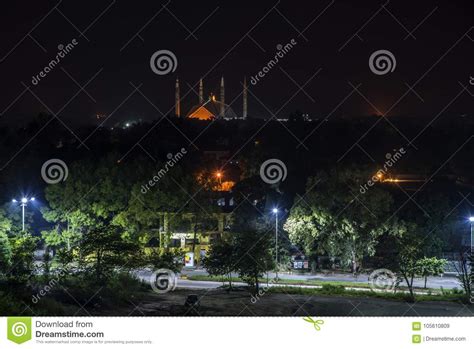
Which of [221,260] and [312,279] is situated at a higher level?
[221,260]

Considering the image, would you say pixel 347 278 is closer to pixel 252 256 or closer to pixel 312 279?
pixel 312 279

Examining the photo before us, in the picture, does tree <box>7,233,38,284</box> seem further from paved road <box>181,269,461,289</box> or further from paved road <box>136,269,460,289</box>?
paved road <box>181,269,461,289</box>

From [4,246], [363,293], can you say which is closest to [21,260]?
[4,246]

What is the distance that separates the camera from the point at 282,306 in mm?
9125

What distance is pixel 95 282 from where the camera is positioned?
30.4 ft

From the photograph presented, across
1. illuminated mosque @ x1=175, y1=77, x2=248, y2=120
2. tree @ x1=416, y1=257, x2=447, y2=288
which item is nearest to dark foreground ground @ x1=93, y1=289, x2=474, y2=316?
tree @ x1=416, y1=257, x2=447, y2=288

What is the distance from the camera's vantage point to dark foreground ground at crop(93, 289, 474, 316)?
8.54 meters

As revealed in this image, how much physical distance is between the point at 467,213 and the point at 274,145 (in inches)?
513

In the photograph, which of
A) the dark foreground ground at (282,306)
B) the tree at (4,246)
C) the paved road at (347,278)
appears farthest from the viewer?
the paved road at (347,278)

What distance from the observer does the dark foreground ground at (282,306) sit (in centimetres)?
854

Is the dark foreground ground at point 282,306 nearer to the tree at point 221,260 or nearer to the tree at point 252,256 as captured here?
the tree at point 252,256

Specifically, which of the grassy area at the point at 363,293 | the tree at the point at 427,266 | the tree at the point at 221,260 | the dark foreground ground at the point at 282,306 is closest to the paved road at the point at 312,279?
the tree at the point at 221,260

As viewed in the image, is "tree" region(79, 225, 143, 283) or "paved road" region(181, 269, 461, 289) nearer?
"tree" region(79, 225, 143, 283)
